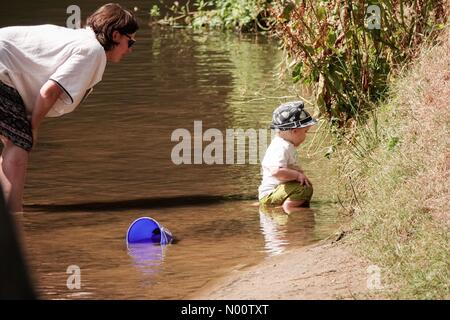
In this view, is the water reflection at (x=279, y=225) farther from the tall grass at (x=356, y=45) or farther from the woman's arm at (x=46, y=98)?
the woman's arm at (x=46, y=98)

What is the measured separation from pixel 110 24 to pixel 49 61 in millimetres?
454

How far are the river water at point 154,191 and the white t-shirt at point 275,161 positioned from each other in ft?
0.63

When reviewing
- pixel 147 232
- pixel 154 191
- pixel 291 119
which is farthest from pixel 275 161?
pixel 147 232

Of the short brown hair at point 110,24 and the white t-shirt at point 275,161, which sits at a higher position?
the short brown hair at point 110,24

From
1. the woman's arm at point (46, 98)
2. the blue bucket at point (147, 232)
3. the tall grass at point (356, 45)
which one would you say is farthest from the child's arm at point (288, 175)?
the woman's arm at point (46, 98)

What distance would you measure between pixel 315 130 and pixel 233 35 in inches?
289

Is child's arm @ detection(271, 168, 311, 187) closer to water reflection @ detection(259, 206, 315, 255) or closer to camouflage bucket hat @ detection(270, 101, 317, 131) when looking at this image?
water reflection @ detection(259, 206, 315, 255)

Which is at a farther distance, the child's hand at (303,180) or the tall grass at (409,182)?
the child's hand at (303,180)

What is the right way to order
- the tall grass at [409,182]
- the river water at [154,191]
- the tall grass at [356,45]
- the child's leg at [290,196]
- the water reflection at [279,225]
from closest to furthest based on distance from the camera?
the tall grass at [409,182], the river water at [154,191], the water reflection at [279,225], the child's leg at [290,196], the tall grass at [356,45]

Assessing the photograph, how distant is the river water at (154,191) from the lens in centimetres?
607

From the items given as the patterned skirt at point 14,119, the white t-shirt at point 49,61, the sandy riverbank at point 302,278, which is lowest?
the sandy riverbank at point 302,278

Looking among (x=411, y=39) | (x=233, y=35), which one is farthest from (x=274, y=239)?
(x=233, y=35)

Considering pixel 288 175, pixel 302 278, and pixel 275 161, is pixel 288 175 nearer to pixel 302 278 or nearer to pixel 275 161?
pixel 275 161
